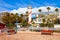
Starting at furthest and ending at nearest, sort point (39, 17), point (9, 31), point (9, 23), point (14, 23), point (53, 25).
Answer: point (39, 17)
point (53, 25)
point (14, 23)
point (9, 23)
point (9, 31)

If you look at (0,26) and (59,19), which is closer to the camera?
(0,26)

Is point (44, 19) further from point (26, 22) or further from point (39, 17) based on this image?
point (26, 22)

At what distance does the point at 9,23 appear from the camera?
11.0m

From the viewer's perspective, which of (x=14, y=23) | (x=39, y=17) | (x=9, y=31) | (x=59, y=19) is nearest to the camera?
(x=9, y=31)

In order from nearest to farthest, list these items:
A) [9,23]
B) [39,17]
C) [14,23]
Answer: [9,23], [14,23], [39,17]

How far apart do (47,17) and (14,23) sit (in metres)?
3.50

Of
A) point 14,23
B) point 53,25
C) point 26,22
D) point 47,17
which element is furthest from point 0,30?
point 47,17

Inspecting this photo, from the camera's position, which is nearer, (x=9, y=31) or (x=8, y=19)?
(x=9, y=31)

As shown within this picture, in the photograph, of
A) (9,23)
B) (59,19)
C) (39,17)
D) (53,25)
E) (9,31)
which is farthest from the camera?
(39,17)

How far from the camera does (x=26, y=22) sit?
13312 millimetres

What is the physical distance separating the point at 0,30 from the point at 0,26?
0.74ft

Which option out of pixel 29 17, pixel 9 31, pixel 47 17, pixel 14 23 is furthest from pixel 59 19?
pixel 9 31

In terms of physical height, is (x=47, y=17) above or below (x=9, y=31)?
above

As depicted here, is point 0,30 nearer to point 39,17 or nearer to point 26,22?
point 26,22
